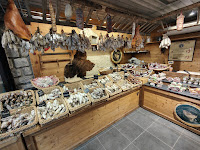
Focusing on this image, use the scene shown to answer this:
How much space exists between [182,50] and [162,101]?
2.77 meters

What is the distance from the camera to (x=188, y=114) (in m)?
2.28

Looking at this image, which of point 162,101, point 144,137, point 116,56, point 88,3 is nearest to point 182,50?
point 162,101

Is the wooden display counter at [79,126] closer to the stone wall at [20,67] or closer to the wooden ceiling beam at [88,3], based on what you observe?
the stone wall at [20,67]

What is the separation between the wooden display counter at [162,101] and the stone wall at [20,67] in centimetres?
394

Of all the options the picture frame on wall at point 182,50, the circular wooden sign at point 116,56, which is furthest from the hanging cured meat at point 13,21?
the picture frame on wall at point 182,50

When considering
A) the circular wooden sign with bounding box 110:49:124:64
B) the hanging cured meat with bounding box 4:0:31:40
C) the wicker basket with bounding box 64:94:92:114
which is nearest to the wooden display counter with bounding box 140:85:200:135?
the circular wooden sign with bounding box 110:49:124:64

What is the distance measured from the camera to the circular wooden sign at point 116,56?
4438 mm

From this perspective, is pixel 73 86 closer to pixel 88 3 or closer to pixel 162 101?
pixel 88 3

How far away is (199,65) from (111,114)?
13.6 feet

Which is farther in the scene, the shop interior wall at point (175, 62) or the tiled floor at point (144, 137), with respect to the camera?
the shop interior wall at point (175, 62)

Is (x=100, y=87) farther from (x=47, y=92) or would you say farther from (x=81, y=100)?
(x=47, y=92)

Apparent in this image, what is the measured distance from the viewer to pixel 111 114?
2.61 m

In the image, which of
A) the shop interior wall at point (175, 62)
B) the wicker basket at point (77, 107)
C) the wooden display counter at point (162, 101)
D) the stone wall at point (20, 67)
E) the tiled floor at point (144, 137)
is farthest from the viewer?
the shop interior wall at point (175, 62)

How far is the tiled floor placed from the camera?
1998mm
